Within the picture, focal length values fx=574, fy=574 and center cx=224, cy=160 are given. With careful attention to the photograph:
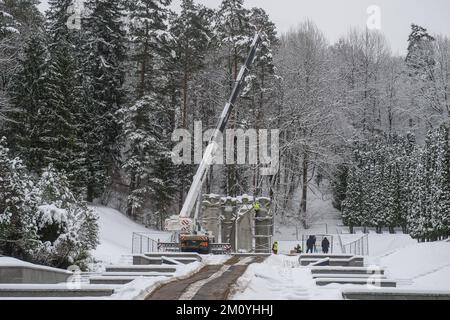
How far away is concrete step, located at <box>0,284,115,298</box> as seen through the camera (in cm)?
1290

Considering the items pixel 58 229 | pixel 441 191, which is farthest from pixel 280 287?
pixel 441 191

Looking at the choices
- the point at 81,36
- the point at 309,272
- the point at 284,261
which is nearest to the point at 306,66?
the point at 81,36

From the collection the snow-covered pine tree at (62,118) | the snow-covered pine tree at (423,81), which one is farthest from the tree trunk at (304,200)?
the snow-covered pine tree at (62,118)

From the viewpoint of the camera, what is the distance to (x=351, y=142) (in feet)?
172

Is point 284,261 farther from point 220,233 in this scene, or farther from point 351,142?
point 351,142

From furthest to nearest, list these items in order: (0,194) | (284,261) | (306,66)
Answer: (306,66)
(284,261)
(0,194)

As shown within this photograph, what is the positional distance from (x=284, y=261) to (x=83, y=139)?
19.7 metres

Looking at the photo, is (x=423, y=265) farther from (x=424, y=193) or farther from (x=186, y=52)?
(x=186, y=52)

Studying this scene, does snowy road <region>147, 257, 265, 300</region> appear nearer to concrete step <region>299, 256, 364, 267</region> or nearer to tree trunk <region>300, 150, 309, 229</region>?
concrete step <region>299, 256, 364, 267</region>

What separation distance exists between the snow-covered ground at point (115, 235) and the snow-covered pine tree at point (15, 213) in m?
5.65

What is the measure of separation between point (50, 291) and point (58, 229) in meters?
9.89

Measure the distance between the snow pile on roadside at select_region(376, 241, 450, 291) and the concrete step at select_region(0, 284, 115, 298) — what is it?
11.6 metres

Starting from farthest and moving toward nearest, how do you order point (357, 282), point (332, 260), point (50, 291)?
1. point (332, 260)
2. point (357, 282)
3. point (50, 291)

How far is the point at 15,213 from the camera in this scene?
69.8ft
